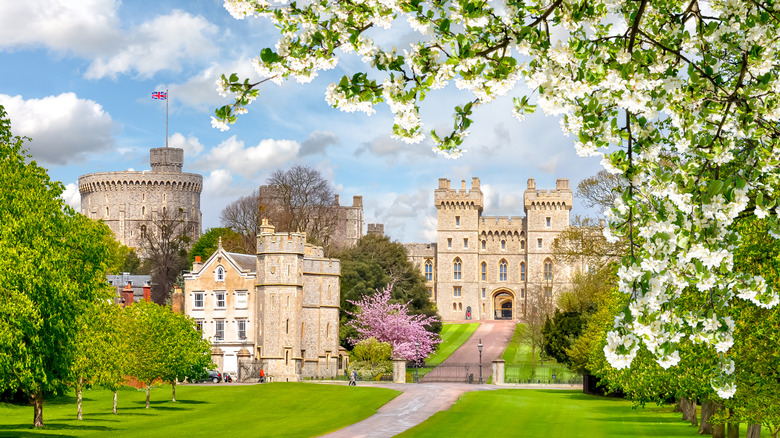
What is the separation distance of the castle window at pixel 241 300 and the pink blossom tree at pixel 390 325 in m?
7.33

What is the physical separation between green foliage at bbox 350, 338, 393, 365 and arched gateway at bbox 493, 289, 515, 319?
47.2 metres

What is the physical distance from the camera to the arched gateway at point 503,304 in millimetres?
100562

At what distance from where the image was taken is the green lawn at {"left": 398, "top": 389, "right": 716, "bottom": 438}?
26.1m

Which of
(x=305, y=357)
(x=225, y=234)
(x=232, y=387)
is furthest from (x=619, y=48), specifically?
(x=225, y=234)

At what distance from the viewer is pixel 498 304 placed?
10188cm

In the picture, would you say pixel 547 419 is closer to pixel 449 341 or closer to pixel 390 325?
pixel 390 325

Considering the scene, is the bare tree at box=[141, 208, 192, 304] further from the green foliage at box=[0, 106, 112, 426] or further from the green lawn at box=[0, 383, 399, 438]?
the green foliage at box=[0, 106, 112, 426]

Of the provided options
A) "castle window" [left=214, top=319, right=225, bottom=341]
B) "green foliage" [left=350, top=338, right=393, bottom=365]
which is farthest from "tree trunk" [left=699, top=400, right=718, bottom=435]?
"castle window" [left=214, top=319, right=225, bottom=341]

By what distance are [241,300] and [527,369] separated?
19718mm

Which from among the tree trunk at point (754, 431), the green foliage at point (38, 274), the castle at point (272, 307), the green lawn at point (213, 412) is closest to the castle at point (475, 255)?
the castle at point (272, 307)

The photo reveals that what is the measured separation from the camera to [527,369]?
191 feet

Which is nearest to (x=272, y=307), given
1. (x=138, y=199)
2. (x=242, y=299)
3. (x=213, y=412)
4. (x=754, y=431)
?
(x=242, y=299)

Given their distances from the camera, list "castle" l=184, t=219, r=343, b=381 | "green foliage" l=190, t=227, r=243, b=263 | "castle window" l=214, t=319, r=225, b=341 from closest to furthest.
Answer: "castle" l=184, t=219, r=343, b=381, "castle window" l=214, t=319, r=225, b=341, "green foliage" l=190, t=227, r=243, b=263

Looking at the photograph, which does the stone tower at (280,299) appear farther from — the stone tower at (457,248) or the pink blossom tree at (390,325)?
the stone tower at (457,248)
